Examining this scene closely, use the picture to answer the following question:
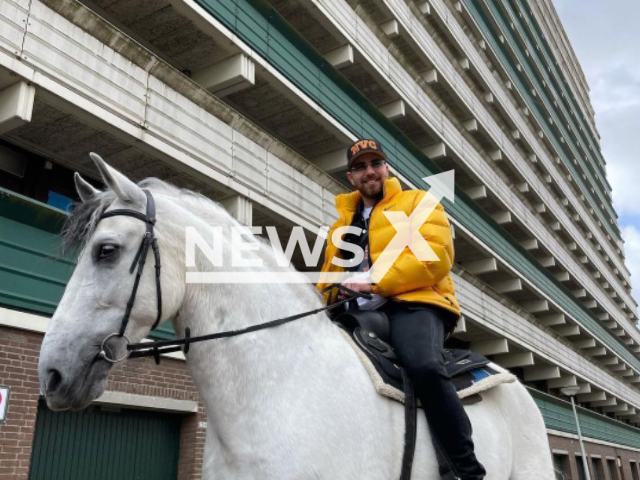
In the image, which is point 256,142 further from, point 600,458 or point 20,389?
point 600,458

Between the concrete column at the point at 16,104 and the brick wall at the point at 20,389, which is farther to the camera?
the concrete column at the point at 16,104

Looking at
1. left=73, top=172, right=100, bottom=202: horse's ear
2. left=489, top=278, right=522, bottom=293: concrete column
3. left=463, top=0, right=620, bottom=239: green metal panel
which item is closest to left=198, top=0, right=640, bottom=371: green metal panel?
left=489, top=278, right=522, bottom=293: concrete column

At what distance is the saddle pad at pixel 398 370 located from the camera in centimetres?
316

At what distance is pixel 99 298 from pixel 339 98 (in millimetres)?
15462

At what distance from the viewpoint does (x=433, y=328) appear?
3.50 meters

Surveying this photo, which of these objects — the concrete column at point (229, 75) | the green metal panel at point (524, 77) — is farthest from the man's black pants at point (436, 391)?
the green metal panel at point (524, 77)

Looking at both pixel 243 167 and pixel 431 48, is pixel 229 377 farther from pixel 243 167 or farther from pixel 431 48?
pixel 431 48

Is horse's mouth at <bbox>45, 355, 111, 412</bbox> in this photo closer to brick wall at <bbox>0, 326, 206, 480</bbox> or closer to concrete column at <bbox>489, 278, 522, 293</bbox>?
brick wall at <bbox>0, 326, 206, 480</bbox>

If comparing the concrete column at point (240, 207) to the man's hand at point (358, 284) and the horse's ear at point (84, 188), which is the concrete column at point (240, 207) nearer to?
the man's hand at point (358, 284)

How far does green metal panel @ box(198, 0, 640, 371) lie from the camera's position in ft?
46.8

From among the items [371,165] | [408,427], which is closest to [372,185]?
[371,165]

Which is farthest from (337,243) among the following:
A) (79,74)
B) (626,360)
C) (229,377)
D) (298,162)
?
(626,360)

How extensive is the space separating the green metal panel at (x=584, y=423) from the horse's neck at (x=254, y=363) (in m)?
23.5

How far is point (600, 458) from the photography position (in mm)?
33688
